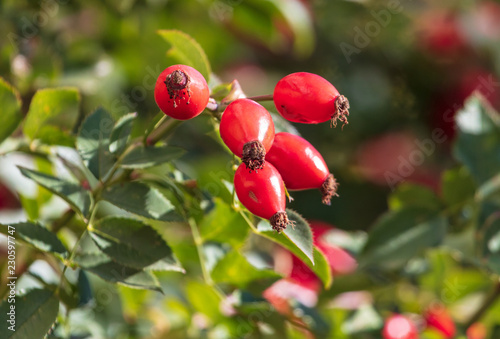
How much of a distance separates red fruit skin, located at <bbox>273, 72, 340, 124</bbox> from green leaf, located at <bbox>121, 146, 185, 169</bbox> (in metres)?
0.17

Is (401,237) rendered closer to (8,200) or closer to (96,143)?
(96,143)

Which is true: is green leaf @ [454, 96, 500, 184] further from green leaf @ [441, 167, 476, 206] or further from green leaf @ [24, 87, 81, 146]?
green leaf @ [24, 87, 81, 146]

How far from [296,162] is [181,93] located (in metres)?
0.19

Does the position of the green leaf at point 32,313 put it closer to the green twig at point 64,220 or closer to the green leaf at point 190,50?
the green twig at point 64,220

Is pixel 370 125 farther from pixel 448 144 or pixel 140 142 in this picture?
pixel 140 142

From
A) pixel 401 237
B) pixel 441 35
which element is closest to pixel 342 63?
pixel 441 35

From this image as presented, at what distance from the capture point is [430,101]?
265 cm

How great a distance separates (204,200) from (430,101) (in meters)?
2.00

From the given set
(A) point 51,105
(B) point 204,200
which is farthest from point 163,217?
(A) point 51,105

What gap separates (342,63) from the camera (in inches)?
102

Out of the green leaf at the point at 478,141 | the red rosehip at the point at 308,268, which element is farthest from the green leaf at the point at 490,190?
the red rosehip at the point at 308,268

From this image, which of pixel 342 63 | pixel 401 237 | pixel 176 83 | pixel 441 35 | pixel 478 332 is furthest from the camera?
pixel 441 35

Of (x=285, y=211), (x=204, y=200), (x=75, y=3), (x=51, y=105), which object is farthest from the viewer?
(x=75, y=3)

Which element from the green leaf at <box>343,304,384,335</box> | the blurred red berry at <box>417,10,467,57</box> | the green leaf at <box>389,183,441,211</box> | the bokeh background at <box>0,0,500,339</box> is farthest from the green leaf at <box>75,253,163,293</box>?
the blurred red berry at <box>417,10,467,57</box>
